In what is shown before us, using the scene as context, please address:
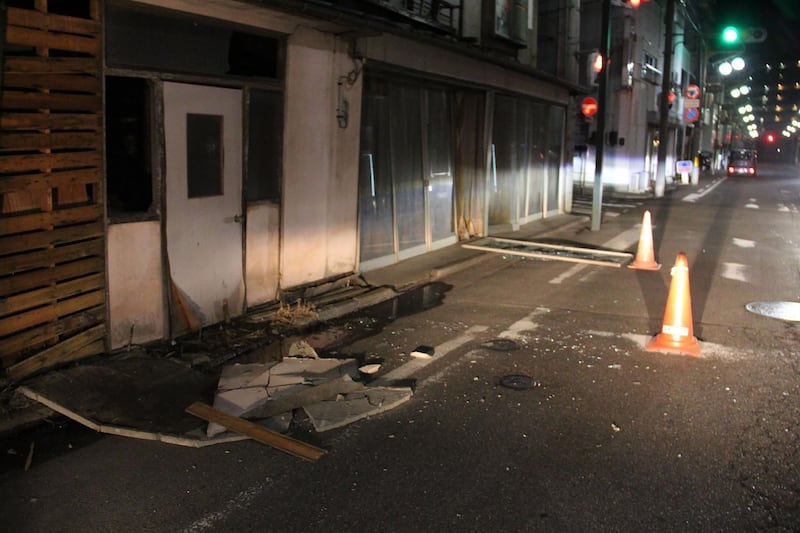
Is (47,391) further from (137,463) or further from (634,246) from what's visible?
(634,246)

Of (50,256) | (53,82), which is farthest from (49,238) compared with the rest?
(53,82)

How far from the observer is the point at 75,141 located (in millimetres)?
5855

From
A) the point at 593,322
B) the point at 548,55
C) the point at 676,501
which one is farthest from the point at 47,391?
the point at 548,55

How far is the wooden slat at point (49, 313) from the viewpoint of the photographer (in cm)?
546

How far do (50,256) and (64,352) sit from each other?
836 millimetres

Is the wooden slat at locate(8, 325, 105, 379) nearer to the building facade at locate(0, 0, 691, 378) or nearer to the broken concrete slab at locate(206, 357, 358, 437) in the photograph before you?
the building facade at locate(0, 0, 691, 378)

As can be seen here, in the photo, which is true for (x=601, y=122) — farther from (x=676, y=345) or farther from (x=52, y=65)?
(x=52, y=65)

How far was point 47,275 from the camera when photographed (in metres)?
5.73

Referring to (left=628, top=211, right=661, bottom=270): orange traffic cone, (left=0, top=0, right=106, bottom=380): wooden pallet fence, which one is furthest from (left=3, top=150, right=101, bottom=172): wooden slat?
(left=628, top=211, right=661, bottom=270): orange traffic cone

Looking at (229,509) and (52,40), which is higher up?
(52,40)

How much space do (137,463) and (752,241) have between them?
14.5 metres

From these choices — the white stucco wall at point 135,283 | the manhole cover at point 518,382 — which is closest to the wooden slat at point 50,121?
the white stucco wall at point 135,283

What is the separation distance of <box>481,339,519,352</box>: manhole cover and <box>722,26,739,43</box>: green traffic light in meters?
17.7

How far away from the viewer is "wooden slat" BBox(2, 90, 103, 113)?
17.5 feet
